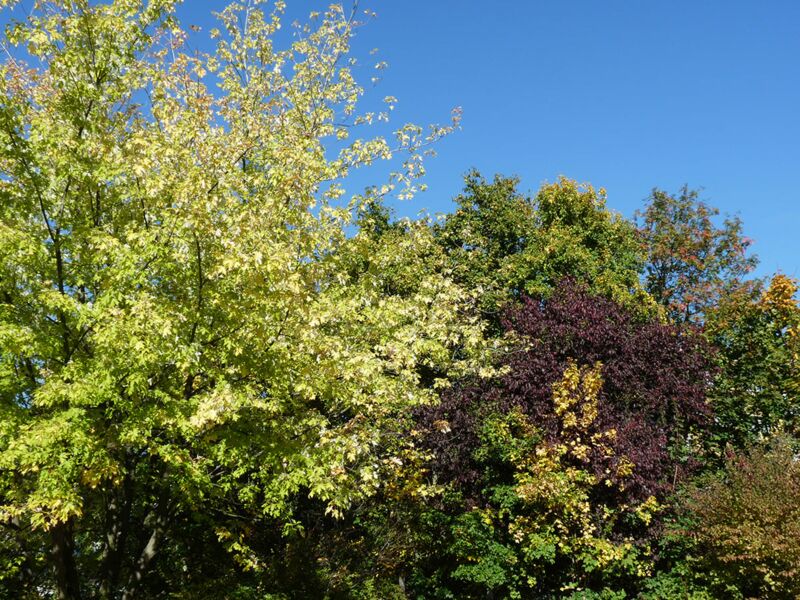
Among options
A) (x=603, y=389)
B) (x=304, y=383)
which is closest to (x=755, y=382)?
(x=603, y=389)

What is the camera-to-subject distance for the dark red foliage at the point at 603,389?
56.1ft

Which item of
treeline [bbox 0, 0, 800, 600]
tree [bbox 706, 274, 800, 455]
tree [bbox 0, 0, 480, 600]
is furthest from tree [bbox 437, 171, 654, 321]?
tree [bbox 0, 0, 480, 600]

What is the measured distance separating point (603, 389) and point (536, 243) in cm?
859

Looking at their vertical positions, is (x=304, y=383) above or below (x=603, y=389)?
below

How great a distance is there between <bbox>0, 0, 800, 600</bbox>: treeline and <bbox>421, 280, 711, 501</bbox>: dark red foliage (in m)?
0.10

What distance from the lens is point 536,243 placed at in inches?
971

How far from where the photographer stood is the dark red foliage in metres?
17.1

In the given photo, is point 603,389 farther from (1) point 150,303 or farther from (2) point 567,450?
(1) point 150,303

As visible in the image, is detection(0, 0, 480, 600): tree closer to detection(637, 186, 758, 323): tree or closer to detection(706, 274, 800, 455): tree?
detection(706, 274, 800, 455): tree

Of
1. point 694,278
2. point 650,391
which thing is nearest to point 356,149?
point 650,391

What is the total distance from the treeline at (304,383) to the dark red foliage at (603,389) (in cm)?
10

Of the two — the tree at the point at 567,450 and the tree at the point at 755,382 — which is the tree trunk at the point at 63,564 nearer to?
the tree at the point at 567,450

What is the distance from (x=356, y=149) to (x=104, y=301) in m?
6.56

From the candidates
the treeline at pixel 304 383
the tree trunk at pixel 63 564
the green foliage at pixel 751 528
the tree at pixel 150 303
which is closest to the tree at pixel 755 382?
the treeline at pixel 304 383
